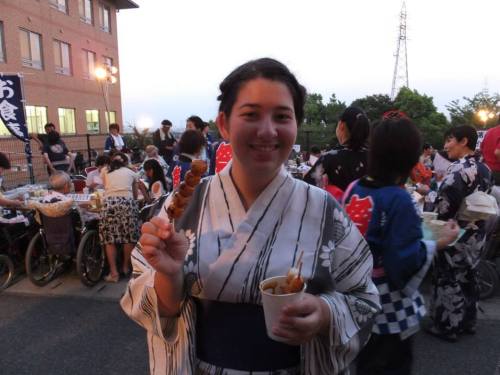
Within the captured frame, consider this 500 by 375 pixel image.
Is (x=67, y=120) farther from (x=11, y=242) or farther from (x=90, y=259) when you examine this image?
(x=90, y=259)

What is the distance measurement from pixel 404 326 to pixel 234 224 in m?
1.23

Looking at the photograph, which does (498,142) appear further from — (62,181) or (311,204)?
(62,181)

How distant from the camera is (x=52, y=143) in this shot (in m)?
9.87

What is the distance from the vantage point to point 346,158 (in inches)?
120

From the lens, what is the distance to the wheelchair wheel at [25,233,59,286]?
15.8 ft

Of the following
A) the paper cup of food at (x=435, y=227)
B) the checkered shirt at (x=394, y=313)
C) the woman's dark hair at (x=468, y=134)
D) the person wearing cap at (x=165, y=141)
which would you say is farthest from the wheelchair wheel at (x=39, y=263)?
the woman's dark hair at (x=468, y=134)

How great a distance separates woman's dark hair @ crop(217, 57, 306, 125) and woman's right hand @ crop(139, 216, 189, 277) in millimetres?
445

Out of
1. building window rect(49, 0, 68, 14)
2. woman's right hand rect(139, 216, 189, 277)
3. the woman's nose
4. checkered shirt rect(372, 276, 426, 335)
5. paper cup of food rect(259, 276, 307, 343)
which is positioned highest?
building window rect(49, 0, 68, 14)

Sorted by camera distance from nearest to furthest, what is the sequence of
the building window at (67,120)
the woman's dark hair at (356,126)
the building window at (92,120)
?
the woman's dark hair at (356,126) → the building window at (67,120) → the building window at (92,120)

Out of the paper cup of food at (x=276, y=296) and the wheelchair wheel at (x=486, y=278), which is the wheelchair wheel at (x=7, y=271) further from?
the wheelchair wheel at (x=486, y=278)

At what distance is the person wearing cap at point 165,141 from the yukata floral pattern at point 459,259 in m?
6.23

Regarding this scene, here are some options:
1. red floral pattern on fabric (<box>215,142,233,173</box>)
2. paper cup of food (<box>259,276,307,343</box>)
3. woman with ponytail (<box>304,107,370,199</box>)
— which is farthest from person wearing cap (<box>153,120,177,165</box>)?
paper cup of food (<box>259,276,307,343</box>)

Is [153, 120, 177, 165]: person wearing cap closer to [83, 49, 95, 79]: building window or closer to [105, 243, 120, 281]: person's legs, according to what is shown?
[105, 243, 120, 281]: person's legs

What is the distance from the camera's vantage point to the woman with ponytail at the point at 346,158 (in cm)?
300
